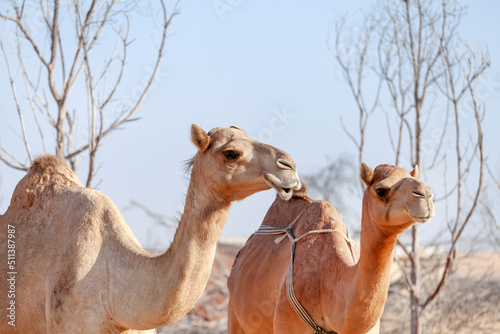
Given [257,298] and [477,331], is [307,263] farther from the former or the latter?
[477,331]

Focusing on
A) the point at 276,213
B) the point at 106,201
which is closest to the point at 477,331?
the point at 276,213

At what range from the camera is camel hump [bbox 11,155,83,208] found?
4461 mm

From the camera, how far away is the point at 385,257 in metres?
4.35

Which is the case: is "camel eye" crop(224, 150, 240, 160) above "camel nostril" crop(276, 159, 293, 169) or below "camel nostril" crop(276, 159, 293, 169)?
above

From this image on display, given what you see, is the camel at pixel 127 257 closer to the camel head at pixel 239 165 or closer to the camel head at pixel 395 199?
the camel head at pixel 239 165

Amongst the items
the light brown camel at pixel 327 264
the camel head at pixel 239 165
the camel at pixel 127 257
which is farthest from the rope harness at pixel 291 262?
the camel head at pixel 239 165

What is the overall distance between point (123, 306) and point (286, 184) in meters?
1.21

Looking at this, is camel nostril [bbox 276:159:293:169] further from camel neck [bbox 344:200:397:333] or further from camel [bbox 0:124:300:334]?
camel neck [bbox 344:200:397:333]

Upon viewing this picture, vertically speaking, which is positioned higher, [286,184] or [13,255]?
[286,184]

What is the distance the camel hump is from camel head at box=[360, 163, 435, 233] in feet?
6.48

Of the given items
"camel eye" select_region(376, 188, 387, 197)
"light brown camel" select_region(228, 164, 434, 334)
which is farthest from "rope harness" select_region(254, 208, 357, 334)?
"camel eye" select_region(376, 188, 387, 197)

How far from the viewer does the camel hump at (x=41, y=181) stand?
14.6 feet

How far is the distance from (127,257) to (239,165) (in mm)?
905

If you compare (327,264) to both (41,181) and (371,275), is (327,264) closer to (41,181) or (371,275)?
(371,275)
